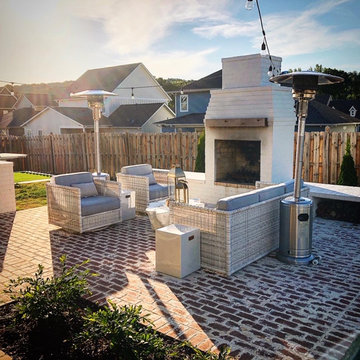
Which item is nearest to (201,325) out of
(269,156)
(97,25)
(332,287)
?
(332,287)

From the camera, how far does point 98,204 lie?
22.5 ft

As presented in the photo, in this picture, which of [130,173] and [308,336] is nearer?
[308,336]

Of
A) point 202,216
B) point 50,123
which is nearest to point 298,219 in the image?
point 202,216

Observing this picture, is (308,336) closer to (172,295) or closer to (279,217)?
(172,295)

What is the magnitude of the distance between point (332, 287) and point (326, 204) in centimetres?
340

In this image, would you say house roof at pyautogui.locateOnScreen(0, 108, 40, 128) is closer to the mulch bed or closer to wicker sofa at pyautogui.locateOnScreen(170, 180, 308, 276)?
wicker sofa at pyautogui.locateOnScreen(170, 180, 308, 276)

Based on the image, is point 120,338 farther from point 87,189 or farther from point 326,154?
point 326,154

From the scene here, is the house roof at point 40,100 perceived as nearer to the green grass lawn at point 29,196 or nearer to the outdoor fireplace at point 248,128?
the green grass lawn at point 29,196

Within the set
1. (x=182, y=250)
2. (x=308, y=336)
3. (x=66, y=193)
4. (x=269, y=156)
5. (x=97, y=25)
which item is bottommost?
(x=308, y=336)

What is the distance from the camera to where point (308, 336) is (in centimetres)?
344

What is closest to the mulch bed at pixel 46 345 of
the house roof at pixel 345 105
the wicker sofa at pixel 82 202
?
the wicker sofa at pixel 82 202

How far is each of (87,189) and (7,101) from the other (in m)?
41.0

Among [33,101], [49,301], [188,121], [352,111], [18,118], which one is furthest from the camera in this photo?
[33,101]

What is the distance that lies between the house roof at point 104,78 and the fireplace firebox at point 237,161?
60.3ft
